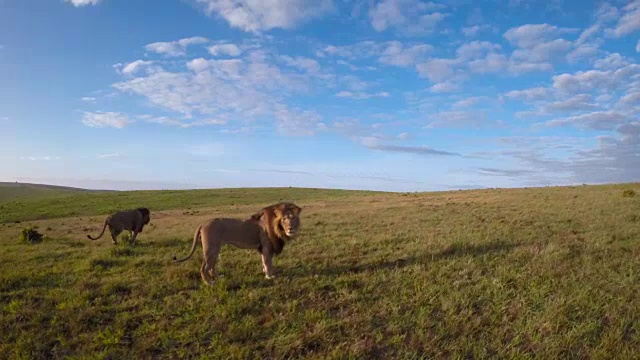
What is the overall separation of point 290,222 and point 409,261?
3721 millimetres

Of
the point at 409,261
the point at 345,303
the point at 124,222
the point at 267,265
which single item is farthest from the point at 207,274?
the point at 124,222

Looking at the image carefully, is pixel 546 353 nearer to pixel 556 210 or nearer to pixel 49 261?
pixel 49 261

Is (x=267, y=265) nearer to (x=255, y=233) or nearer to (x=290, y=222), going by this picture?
(x=255, y=233)

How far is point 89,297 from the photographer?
25.5ft

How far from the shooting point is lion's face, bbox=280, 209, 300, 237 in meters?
8.03

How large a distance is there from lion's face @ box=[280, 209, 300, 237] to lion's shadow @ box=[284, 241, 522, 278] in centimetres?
136

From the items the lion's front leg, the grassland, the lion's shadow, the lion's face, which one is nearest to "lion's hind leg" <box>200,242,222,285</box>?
the grassland

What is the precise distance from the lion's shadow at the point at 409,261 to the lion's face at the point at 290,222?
4.46 ft

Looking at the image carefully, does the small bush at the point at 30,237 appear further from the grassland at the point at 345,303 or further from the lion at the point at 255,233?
the lion at the point at 255,233

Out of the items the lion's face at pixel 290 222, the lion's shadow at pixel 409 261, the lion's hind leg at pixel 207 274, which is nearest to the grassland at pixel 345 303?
the lion's shadow at pixel 409 261

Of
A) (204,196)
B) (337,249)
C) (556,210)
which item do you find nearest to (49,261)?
(337,249)

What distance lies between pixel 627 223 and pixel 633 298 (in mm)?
9883

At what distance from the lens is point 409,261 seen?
395 inches

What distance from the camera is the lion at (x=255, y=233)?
8.18 meters
